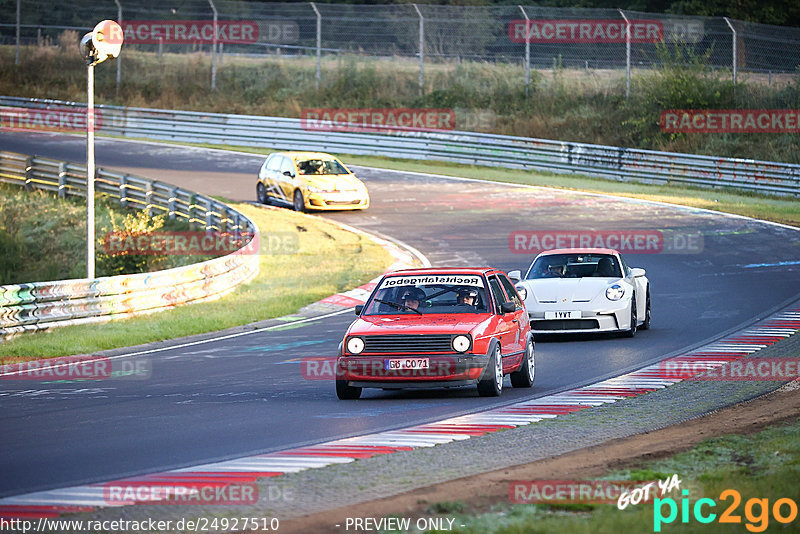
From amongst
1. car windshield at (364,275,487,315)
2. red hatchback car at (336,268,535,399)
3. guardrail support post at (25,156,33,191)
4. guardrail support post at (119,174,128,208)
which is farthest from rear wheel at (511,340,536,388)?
guardrail support post at (25,156,33,191)

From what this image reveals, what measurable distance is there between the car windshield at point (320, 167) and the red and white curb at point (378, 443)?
1871 centimetres

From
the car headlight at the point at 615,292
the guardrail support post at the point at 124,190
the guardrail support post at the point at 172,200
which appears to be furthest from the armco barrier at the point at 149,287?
the car headlight at the point at 615,292

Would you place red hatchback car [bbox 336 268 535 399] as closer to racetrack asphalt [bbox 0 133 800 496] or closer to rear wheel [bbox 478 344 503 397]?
rear wheel [bbox 478 344 503 397]

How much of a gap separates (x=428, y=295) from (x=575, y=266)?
17.9 feet

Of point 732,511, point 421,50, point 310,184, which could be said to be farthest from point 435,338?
point 421,50

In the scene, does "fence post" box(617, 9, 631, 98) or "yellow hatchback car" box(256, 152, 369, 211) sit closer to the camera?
"yellow hatchback car" box(256, 152, 369, 211)

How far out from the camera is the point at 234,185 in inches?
1421

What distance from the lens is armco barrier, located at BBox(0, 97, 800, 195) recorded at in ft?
118

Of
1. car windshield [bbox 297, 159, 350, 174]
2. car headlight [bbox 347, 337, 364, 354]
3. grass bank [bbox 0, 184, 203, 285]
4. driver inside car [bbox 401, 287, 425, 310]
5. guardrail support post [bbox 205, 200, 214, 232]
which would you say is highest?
car windshield [bbox 297, 159, 350, 174]

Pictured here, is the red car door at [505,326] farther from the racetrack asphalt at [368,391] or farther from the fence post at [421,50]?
the fence post at [421,50]

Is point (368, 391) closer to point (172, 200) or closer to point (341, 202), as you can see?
point (341, 202)

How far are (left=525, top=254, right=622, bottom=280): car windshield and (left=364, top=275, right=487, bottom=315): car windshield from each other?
16.0ft

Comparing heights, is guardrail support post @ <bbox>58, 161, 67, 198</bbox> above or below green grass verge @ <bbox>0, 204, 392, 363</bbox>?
above

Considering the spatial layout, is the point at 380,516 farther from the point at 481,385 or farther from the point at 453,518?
the point at 481,385
